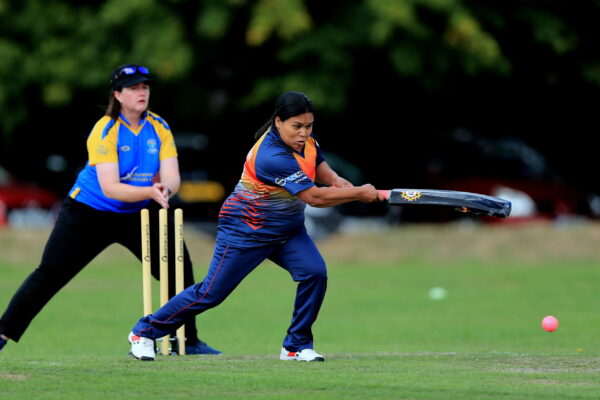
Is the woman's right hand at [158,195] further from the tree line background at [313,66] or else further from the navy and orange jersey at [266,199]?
the tree line background at [313,66]

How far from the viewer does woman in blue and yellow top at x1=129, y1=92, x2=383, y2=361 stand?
8.09m

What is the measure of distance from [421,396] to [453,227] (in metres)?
15.1

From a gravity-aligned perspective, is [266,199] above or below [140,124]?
below

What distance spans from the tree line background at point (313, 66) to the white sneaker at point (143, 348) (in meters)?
12.9

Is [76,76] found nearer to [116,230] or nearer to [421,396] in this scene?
[116,230]

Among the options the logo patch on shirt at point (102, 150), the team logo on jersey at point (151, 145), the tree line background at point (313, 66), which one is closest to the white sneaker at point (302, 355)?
the team logo on jersey at point (151, 145)

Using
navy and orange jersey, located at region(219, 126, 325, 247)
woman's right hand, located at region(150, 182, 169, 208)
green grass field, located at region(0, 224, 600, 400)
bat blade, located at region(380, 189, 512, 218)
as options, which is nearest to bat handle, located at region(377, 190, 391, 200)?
bat blade, located at region(380, 189, 512, 218)

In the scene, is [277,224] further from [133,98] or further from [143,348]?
[133,98]

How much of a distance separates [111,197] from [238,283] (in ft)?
3.74

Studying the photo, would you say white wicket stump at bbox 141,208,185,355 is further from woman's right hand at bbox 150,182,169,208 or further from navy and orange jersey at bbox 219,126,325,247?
navy and orange jersey at bbox 219,126,325,247

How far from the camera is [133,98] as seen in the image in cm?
883

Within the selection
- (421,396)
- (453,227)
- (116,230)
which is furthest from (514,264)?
(421,396)

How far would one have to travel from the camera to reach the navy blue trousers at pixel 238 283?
835 centimetres

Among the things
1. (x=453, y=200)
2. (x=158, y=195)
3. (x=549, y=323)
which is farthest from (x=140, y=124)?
(x=549, y=323)
